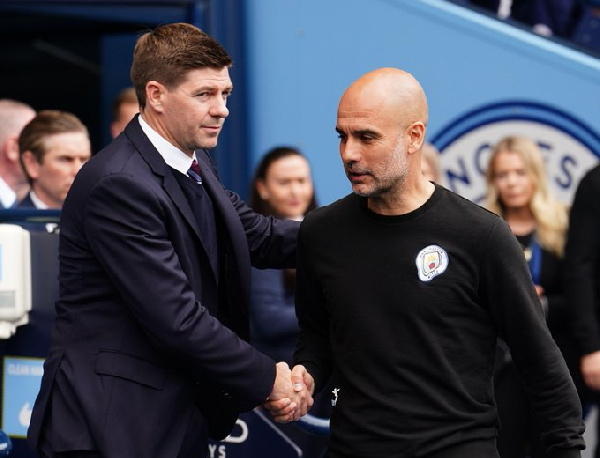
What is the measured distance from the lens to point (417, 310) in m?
2.80

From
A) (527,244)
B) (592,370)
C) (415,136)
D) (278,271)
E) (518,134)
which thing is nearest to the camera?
(415,136)

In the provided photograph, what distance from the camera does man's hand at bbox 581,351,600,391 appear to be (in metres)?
4.04

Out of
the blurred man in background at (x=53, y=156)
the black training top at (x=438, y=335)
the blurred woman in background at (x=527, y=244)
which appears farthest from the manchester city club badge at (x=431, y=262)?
the blurred man in background at (x=53, y=156)

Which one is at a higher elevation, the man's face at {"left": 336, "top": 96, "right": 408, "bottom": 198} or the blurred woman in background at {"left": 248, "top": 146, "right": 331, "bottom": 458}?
the man's face at {"left": 336, "top": 96, "right": 408, "bottom": 198}

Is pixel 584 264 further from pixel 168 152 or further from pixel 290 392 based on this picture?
pixel 168 152

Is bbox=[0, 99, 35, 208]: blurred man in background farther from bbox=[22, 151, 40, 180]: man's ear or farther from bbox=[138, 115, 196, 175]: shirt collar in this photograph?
bbox=[138, 115, 196, 175]: shirt collar

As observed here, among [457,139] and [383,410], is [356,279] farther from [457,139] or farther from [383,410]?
[457,139]

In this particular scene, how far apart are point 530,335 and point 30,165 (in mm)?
2391

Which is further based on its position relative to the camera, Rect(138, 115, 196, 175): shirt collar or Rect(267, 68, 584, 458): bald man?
Rect(138, 115, 196, 175): shirt collar

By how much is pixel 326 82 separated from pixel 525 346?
2014 millimetres

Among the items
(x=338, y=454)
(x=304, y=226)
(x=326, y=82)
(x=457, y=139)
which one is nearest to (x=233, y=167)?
(x=326, y=82)

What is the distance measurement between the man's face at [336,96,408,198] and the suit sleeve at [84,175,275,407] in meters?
0.51

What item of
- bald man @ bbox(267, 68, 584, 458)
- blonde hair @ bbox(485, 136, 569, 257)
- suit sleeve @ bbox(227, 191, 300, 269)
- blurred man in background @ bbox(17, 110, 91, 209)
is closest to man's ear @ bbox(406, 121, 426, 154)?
bald man @ bbox(267, 68, 584, 458)

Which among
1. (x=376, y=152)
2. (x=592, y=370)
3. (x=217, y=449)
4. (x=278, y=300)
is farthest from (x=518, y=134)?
(x=376, y=152)
